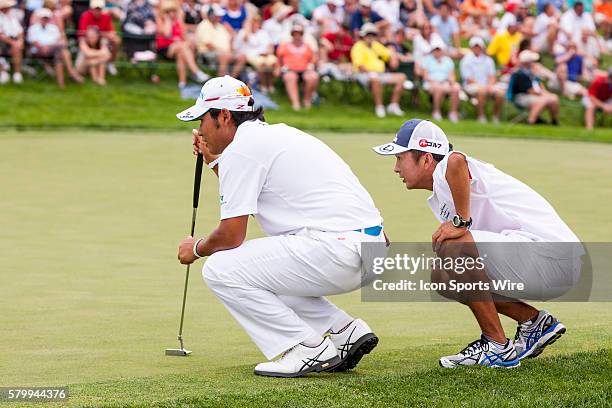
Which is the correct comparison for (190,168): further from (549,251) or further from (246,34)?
(549,251)

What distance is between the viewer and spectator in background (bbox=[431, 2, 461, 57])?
27344 mm

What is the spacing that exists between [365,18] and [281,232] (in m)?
19.9

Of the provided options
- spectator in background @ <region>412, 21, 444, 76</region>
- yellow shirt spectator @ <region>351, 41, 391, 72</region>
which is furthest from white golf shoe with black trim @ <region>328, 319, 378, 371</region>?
spectator in background @ <region>412, 21, 444, 76</region>

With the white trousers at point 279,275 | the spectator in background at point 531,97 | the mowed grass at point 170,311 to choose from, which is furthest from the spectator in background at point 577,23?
the white trousers at point 279,275

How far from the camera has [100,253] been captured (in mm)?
11328

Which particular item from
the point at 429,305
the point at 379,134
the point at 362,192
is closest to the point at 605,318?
the point at 429,305

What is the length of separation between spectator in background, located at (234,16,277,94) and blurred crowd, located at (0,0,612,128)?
0.02 m

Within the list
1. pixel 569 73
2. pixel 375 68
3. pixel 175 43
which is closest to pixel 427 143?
pixel 175 43

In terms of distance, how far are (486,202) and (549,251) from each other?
0.43m

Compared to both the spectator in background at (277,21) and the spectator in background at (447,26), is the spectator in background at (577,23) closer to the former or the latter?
the spectator in background at (447,26)

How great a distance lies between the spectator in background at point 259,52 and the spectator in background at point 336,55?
44.6 inches

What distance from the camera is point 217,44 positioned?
2419cm

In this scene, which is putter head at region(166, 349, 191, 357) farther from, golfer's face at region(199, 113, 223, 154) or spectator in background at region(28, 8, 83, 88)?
spectator in background at region(28, 8, 83, 88)

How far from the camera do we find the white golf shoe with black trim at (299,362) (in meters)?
6.71
